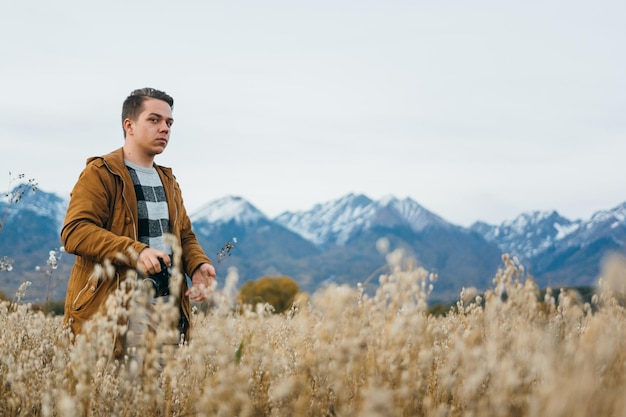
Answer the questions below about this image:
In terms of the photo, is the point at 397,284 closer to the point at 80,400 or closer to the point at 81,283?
the point at 80,400

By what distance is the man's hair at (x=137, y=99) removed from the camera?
438 centimetres

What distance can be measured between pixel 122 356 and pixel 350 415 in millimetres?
2210

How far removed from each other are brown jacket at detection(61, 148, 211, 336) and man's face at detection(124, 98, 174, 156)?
0.70 feet

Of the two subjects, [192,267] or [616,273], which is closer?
[616,273]

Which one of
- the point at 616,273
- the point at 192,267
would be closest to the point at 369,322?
the point at 616,273

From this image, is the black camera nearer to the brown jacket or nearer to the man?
the man

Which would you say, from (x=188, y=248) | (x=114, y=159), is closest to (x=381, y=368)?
(x=188, y=248)

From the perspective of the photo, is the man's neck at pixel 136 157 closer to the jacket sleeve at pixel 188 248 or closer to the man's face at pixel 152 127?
the man's face at pixel 152 127

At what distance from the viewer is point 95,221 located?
12.5ft

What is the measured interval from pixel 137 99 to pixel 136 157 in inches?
17.9

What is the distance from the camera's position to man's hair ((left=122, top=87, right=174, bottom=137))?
4.38m

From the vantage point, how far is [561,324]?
4.40 metres

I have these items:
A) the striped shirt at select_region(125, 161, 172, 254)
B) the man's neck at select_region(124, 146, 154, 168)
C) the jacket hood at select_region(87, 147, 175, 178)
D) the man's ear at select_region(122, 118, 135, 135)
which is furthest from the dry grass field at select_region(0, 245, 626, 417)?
the man's ear at select_region(122, 118, 135, 135)

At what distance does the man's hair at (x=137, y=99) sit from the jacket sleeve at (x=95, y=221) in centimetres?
55
